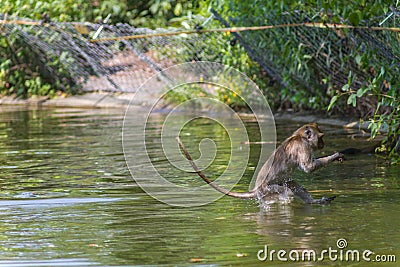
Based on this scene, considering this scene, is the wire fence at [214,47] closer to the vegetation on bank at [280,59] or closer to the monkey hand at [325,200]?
the vegetation on bank at [280,59]

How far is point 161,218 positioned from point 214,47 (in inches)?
332

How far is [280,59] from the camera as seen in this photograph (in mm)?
13609

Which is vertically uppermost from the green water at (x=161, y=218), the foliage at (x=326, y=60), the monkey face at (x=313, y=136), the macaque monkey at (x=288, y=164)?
the foliage at (x=326, y=60)

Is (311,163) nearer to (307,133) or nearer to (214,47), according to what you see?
(307,133)

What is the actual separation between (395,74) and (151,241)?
429 centimetres

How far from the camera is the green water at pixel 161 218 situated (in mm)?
5996

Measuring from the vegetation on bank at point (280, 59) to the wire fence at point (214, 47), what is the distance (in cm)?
4

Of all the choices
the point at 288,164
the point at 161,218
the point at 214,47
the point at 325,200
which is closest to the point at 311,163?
the point at 288,164

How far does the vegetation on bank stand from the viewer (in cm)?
948

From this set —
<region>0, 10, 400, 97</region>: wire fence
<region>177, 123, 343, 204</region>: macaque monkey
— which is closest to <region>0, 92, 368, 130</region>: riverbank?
<region>0, 10, 400, 97</region>: wire fence

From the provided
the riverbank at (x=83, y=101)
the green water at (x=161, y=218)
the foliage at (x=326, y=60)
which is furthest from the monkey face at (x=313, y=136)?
the riverbank at (x=83, y=101)

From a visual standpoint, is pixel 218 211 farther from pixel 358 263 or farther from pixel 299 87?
pixel 299 87

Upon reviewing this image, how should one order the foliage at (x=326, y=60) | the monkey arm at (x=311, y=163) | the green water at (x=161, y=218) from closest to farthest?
1. the green water at (x=161, y=218)
2. the monkey arm at (x=311, y=163)
3. the foliage at (x=326, y=60)

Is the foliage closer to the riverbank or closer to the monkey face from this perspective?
the monkey face
